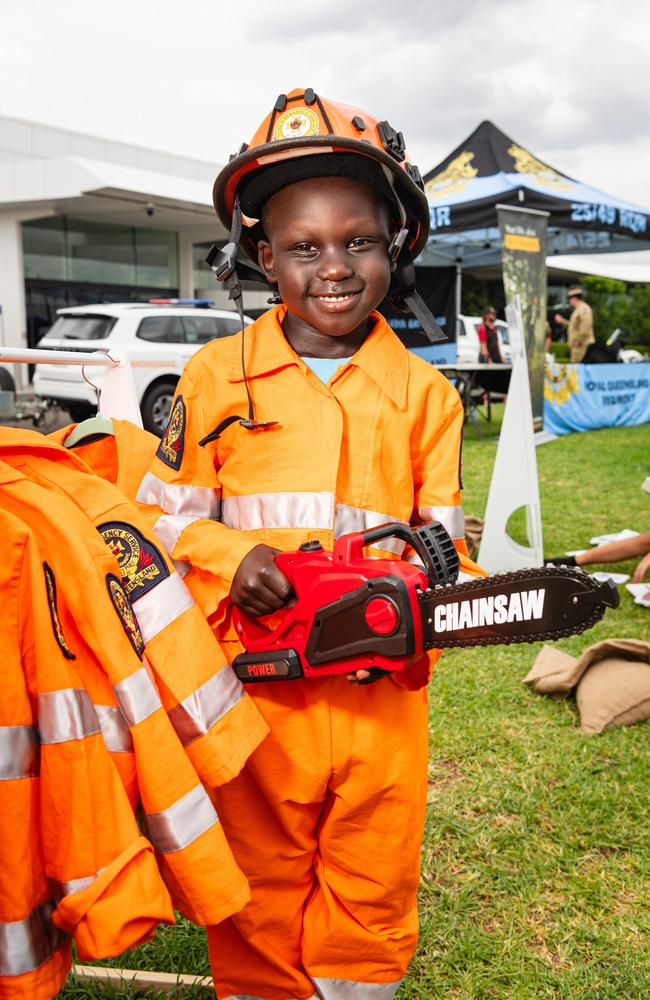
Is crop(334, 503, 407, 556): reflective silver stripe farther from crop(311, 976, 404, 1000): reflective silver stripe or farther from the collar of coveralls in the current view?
crop(311, 976, 404, 1000): reflective silver stripe

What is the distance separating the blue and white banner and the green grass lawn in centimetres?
904

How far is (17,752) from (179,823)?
0.27 m

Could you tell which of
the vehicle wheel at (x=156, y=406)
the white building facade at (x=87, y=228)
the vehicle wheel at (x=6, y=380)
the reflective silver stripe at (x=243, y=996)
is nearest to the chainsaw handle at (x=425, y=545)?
the reflective silver stripe at (x=243, y=996)

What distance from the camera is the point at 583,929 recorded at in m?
2.36

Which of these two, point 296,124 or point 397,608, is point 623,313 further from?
point 397,608

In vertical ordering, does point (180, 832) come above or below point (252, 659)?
below

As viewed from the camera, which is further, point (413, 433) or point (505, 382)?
point (505, 382)

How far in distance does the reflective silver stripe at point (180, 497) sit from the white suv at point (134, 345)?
9.43 meters

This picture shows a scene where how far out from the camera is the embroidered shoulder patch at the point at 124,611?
4.17 feet

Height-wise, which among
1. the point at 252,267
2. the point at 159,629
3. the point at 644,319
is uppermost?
the point at 644,319

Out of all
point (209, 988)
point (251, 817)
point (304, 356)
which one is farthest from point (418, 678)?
point (209, 988)

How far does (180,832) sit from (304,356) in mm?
1015

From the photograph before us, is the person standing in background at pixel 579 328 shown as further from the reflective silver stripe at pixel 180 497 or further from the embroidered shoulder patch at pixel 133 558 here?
the embroidered shoulder patch at pixel 133 558

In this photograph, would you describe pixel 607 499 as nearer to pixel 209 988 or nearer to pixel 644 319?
pixel 209 988
